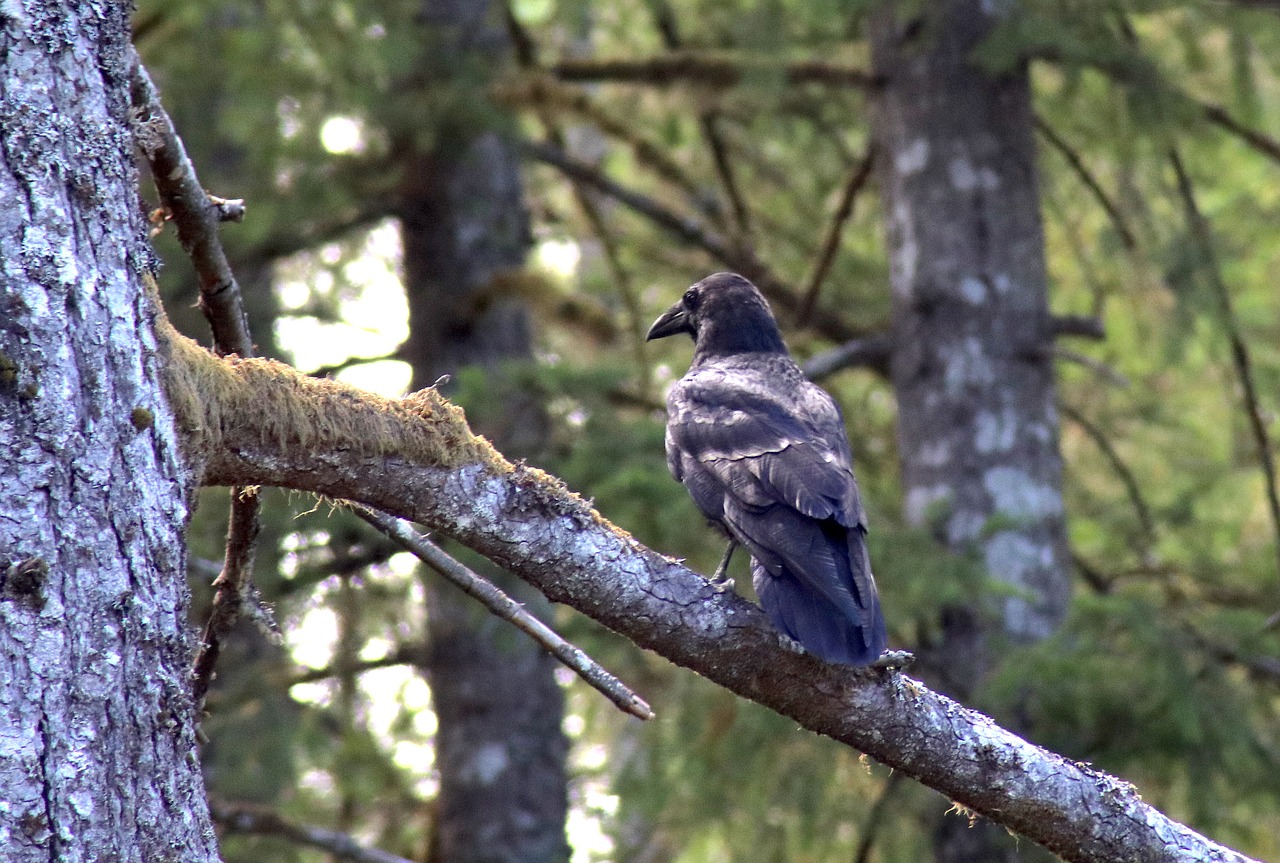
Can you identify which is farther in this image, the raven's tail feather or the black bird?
the black bird

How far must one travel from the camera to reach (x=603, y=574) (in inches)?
110

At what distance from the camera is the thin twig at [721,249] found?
7.34m

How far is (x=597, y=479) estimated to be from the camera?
18.6ft

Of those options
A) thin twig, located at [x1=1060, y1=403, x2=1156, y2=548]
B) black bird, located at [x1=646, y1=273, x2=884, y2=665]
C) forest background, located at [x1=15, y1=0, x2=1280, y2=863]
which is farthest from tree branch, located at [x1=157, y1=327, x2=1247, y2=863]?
thin twig, located at [x1=1060, y1=403, x2=1156, y2=548]

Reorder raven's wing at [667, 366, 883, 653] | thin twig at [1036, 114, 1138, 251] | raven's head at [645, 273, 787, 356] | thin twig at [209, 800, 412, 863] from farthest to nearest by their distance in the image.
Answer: thin twig at [1036, 114, 1138, 251], thin twig at [209, 800, 412, 863], raven's head at [645, 273, 787, 356], raven's wing at [667, 366, 883, 653]

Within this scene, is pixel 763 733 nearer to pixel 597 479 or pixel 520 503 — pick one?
pixel 597 479

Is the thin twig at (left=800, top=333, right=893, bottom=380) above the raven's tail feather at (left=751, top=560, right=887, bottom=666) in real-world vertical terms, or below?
above

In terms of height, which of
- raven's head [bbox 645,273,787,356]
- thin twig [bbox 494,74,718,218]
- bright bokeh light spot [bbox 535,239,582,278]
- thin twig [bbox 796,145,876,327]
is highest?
bright bokeh light spot [bbox 535,239,582,278]

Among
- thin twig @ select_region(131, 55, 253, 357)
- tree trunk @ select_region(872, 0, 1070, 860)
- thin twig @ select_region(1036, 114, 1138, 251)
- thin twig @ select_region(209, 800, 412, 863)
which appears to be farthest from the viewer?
thin twig @ select_region(1036, 114, 1138, 251)

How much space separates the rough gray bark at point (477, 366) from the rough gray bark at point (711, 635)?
137 inches

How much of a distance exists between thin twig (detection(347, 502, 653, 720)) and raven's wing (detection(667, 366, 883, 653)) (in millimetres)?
458

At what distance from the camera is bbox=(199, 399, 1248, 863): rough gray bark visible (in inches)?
106

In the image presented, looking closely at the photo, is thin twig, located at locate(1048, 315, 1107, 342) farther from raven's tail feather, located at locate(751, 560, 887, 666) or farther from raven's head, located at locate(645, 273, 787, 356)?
raven's tail feather, located at locate(751, 560, 887, 666)

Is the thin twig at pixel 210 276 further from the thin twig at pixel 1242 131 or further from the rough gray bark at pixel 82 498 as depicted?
the thin twig at pixel 1242 131
